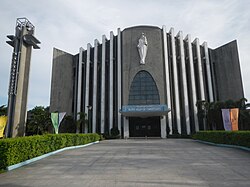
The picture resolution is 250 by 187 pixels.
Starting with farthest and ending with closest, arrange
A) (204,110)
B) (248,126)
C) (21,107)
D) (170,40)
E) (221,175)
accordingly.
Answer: (170,40)
(204,110)
(248,126)
(21,107)
(221,175)

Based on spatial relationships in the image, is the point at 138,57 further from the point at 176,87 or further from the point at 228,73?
the point at 228,73

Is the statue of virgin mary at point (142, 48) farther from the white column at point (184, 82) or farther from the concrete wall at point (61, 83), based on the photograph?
the concrete wall at point (61, 83)

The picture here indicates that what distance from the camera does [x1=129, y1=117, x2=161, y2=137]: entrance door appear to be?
36188 mm

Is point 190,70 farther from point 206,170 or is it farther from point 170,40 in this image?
point 206,170

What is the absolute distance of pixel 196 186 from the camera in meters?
5.04

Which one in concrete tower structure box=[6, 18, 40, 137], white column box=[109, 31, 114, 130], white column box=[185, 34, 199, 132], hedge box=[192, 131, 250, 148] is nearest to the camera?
hedge box=[192, 131, 250, 148]

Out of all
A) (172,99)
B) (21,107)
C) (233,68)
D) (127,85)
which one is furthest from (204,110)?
(21,107)

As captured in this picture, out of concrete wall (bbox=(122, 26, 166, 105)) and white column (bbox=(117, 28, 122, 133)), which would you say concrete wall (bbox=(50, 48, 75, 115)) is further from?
concrete wall (bbox=(122, 26, 166, 105))

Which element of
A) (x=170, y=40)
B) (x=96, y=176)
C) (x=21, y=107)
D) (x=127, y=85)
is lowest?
(x=96, y=176)

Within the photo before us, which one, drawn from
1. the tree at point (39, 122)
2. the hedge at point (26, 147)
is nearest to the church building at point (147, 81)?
the tree at point (39, 122)

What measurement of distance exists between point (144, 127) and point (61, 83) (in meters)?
20.1

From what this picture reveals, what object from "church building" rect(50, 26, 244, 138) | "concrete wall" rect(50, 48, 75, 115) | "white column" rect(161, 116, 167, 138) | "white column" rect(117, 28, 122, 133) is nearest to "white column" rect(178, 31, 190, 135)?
"church building" rect(50, 26, 244, 138)

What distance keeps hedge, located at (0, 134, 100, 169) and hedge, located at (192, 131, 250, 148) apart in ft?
38.8

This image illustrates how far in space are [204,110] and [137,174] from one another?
30.1 m
